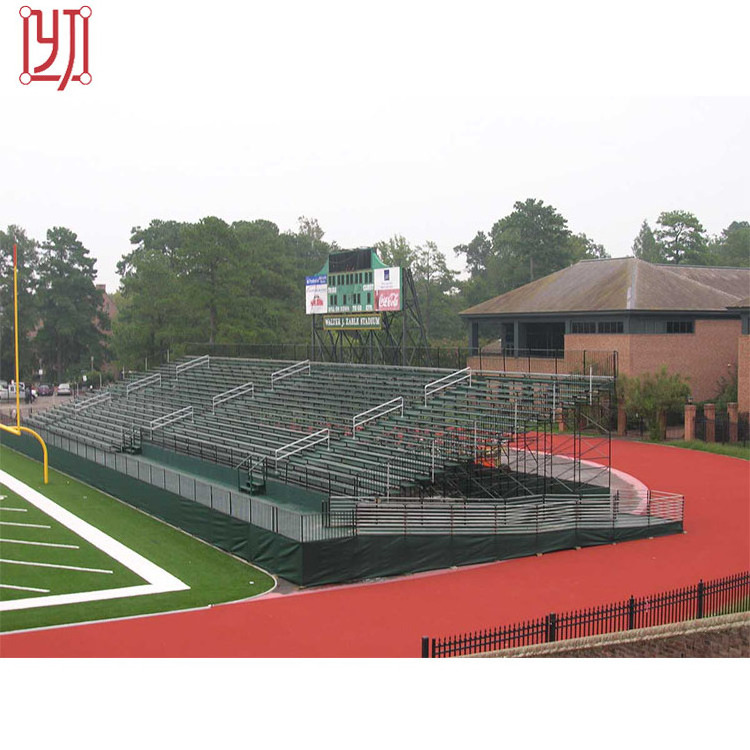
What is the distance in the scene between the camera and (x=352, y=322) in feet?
124

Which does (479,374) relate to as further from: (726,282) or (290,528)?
(726,282)

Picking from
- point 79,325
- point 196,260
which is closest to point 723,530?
point 196,260

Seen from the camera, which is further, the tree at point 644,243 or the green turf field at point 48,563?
the tree at point 644,243

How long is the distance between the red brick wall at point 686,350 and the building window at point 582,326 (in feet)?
2.29

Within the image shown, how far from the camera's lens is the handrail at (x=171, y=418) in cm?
3759

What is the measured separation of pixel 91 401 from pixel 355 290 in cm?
1770

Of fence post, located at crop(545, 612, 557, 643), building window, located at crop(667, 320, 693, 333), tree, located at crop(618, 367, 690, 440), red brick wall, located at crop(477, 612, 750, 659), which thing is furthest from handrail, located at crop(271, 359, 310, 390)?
fence post, located at crop(545, 612, 557, 643)

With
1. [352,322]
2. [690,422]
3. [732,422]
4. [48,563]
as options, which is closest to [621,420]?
[690,422]

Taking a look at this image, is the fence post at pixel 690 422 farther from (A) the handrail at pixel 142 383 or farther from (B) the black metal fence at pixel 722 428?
(A) the handrail at pixel 142 383

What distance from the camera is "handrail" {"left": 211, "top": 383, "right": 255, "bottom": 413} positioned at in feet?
127

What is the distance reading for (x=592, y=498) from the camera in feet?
79.9

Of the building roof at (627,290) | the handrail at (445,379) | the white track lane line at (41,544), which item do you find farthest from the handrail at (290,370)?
the white track lane line at (41,544)

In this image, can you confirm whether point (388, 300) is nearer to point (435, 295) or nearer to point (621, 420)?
point (621, 420)

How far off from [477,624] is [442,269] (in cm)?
7690
